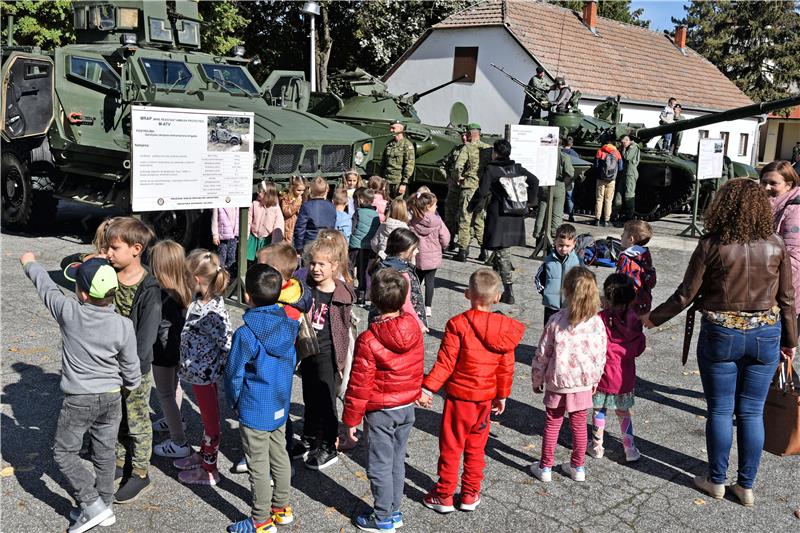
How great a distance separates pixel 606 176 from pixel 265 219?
819 cm

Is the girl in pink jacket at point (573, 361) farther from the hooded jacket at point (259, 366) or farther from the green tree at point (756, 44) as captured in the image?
the green tree at point (756, 44)

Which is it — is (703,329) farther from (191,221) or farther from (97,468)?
(191,221)

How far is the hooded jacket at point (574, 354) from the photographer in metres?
4.61

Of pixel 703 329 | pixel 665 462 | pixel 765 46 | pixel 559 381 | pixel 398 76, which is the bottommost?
pixel 665 462

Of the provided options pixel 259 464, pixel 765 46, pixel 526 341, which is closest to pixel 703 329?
pixel 259 464

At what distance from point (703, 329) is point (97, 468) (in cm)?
327

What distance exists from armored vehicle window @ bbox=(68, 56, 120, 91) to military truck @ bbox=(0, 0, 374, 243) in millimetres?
13

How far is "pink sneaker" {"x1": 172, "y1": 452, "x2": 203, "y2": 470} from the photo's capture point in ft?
15.3

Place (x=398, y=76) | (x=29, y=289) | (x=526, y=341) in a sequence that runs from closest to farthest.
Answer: (x=526, y=341)
(x=29, y=289)
(x=398, y=76)

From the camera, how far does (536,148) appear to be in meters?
10.8

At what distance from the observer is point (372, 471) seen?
400 cm

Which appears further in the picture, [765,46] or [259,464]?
[765,46]

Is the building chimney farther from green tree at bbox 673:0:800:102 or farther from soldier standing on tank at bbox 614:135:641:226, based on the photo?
soldier standing on tank at bbox 614:135:641:226

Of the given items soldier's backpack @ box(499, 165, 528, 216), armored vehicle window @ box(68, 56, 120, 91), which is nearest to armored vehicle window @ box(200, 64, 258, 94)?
armored vehicle window @ box(68, 56, 120, 91)
